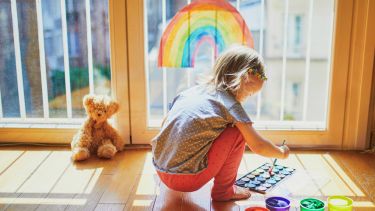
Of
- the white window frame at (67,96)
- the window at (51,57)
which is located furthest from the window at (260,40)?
the window at (51,57)

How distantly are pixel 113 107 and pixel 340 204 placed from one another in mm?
1059

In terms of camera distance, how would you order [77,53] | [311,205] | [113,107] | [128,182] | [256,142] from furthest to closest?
[77,53]
[113,107]
[128,182]
[256,142]
[311,205]

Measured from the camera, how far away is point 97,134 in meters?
1.99

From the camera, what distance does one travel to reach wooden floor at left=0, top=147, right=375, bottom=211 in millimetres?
1487

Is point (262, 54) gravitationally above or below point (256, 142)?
above

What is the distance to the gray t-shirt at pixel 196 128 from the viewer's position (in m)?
1.41

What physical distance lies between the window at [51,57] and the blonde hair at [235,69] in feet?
2.39

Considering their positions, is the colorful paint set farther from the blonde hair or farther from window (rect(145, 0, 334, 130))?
window (rect(145, 0, 334, 130))

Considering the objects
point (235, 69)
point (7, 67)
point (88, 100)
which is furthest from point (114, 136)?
point (235, 69)

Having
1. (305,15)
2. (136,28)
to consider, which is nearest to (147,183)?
(136,28)

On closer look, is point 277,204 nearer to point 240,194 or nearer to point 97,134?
point 240,194

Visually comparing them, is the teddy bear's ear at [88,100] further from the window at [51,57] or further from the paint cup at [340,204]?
the paint cup at [340,204]

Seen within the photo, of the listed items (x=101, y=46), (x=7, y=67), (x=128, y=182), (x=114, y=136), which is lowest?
(x=128, y=182)

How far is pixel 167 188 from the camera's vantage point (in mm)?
1608
